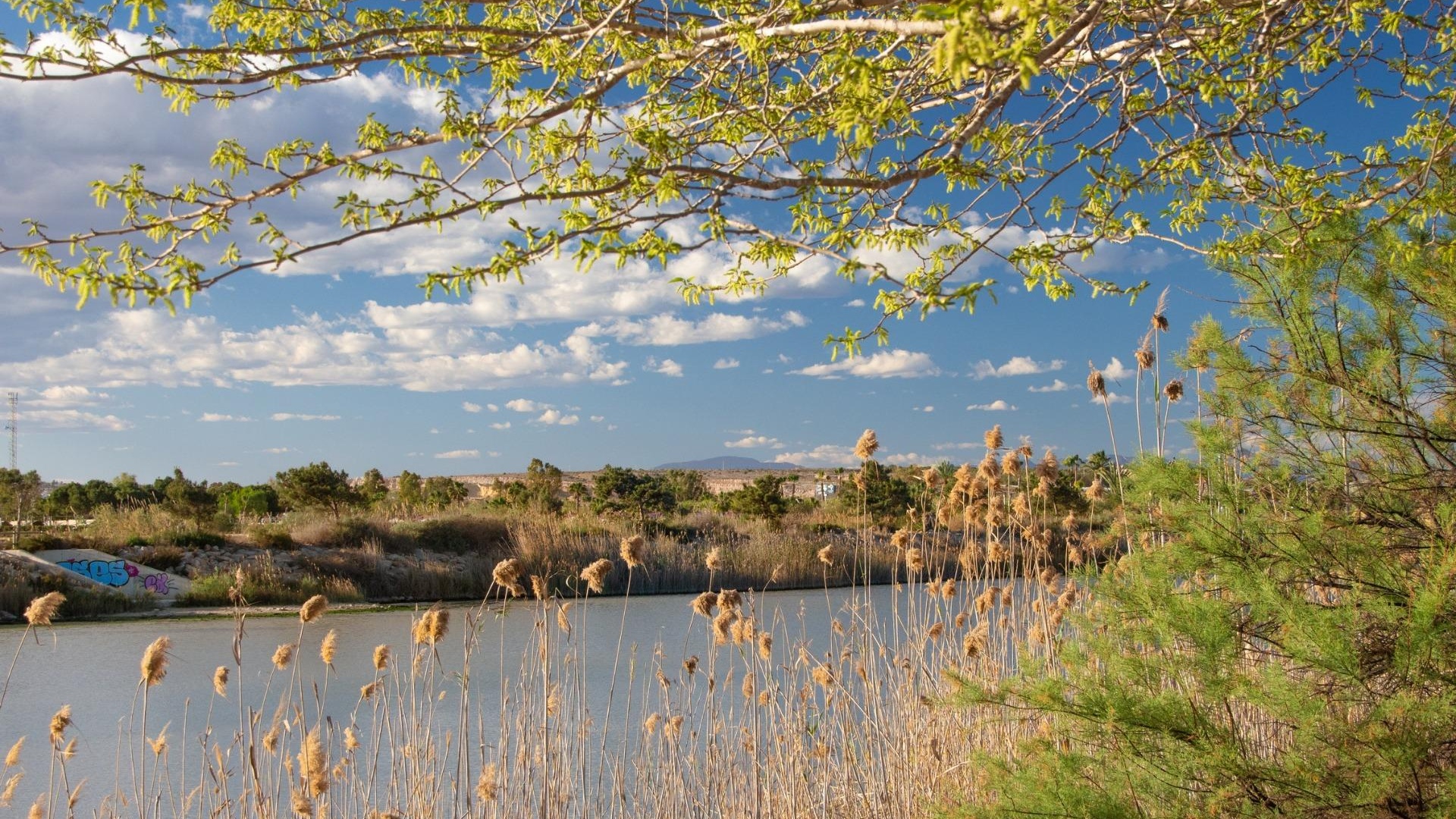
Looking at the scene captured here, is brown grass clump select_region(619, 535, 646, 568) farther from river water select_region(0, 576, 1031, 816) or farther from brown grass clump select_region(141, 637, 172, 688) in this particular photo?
brown grass clump select_region(141, 637, 172, 688)

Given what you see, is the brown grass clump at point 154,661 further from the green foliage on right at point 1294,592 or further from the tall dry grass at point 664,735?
the green foliage on right at point 1294,592

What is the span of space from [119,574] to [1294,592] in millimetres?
15853

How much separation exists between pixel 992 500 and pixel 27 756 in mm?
5556

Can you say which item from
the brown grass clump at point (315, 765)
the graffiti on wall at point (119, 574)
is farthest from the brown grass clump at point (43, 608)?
the graffiti on wall at point (119, 574)

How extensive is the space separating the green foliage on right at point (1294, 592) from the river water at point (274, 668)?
1.72 metres

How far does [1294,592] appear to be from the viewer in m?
2.38

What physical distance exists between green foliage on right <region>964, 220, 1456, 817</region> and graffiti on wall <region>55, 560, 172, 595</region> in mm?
14723

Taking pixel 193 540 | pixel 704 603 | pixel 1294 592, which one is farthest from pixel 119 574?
pixel 1294 592

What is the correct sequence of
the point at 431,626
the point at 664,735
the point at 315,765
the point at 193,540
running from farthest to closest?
1. the point at 193,540
2. the point at 664,735
3. the point at 431,626
4. the point at 315,765

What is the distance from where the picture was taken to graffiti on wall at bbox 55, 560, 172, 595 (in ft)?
49.0

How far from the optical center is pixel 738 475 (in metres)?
74.1

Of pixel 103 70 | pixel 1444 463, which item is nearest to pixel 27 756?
pixel 103 70

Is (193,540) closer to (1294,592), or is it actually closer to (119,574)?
(119,574)

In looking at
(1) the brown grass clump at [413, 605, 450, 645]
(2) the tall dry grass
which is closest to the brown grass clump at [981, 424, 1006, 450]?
(2) the tall dry grass
